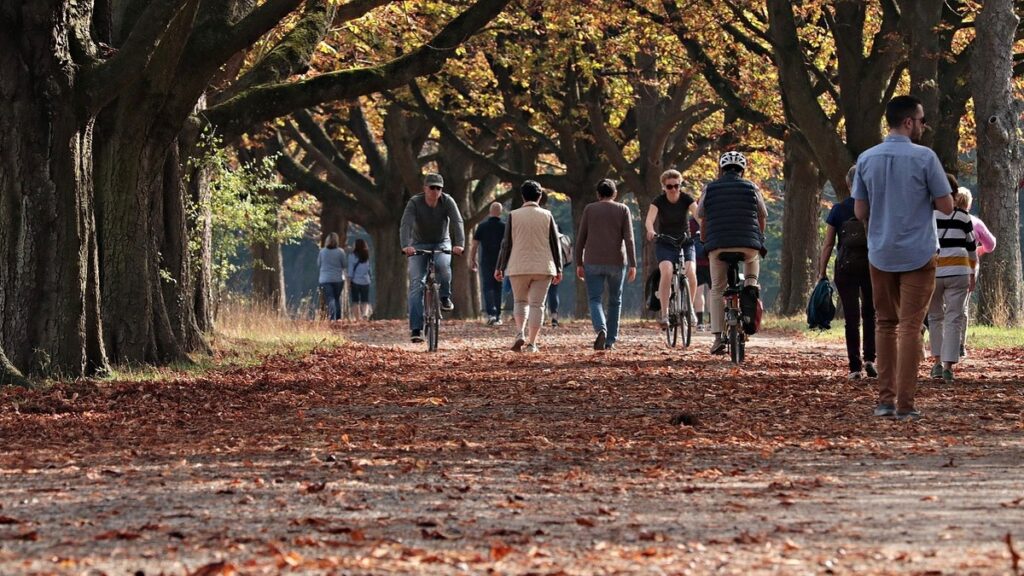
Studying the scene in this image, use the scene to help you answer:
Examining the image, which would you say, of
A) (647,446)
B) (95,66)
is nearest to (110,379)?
(95,66)

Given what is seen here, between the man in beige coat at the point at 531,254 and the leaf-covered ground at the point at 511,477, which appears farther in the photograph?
the man in beige coat at the point at 531,254

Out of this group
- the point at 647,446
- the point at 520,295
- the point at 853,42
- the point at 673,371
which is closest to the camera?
the point at 647,446

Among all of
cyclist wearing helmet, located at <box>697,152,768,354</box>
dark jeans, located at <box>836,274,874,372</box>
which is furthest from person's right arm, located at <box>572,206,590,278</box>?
dark jeans, located at <box>836,274,874,372</box>

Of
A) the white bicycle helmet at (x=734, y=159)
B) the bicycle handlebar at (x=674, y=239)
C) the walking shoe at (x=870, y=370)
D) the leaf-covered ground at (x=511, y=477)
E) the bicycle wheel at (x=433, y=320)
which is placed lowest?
the leaf-covered ground at (x=511, y=477)

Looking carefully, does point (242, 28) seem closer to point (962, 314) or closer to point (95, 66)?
point (95, 66)

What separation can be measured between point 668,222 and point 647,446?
10.8 m

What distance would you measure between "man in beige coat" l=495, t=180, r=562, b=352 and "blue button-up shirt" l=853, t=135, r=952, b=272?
831 cm

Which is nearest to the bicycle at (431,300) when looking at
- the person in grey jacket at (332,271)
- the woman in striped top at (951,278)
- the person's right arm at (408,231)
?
the person's right arm at (408,231)

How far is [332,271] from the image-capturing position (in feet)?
111

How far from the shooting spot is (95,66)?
13617mm

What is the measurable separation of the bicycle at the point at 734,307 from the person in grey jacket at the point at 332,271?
57.7 feet

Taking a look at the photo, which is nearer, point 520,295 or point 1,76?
point 1,76

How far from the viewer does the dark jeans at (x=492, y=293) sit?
28.7 meters

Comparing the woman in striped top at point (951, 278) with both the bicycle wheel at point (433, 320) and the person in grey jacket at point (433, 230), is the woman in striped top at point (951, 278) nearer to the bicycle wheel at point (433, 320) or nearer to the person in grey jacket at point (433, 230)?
the person in grey jacket at point (433, 230)
